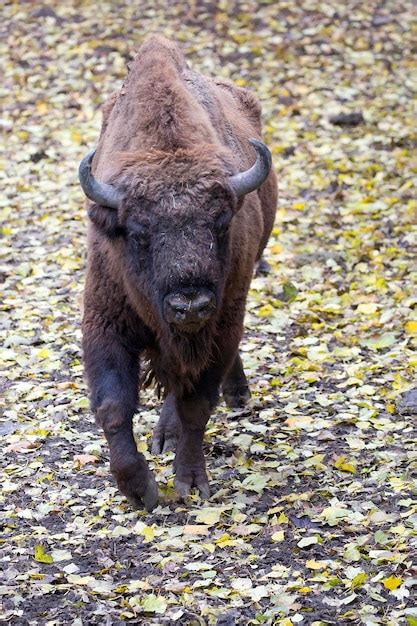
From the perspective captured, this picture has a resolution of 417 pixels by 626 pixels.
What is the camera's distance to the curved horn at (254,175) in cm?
589

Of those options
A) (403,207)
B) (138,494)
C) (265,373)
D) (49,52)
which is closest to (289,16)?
(49,52)

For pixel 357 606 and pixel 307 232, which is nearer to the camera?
pixel 357 606

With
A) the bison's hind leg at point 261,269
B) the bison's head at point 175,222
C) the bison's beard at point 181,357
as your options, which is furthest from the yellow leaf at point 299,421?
the bison's hind leg at point 261,269

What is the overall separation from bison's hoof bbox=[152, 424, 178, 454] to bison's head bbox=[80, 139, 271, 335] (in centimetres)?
146

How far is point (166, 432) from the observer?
713cm

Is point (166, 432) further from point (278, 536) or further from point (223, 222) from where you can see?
point (223, 222)

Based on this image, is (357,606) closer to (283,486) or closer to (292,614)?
Answer: (292,614)


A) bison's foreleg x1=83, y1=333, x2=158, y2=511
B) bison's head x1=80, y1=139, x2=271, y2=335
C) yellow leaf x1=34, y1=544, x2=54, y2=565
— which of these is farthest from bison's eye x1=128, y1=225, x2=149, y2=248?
yellow leaf x1=34, y1=544, x2=54, y2=565

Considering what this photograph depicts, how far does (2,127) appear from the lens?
1444cm

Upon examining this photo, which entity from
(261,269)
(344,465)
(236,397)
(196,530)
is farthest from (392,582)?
(261,269)

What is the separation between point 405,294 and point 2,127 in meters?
6.98

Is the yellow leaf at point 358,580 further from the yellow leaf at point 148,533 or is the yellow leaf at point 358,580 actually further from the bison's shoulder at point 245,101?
the bison's shoulder at point 245,101

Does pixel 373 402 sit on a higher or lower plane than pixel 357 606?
lower

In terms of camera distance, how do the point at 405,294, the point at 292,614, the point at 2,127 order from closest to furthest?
the point at 292,614 → the point at 405,294 → the point at 2,127
